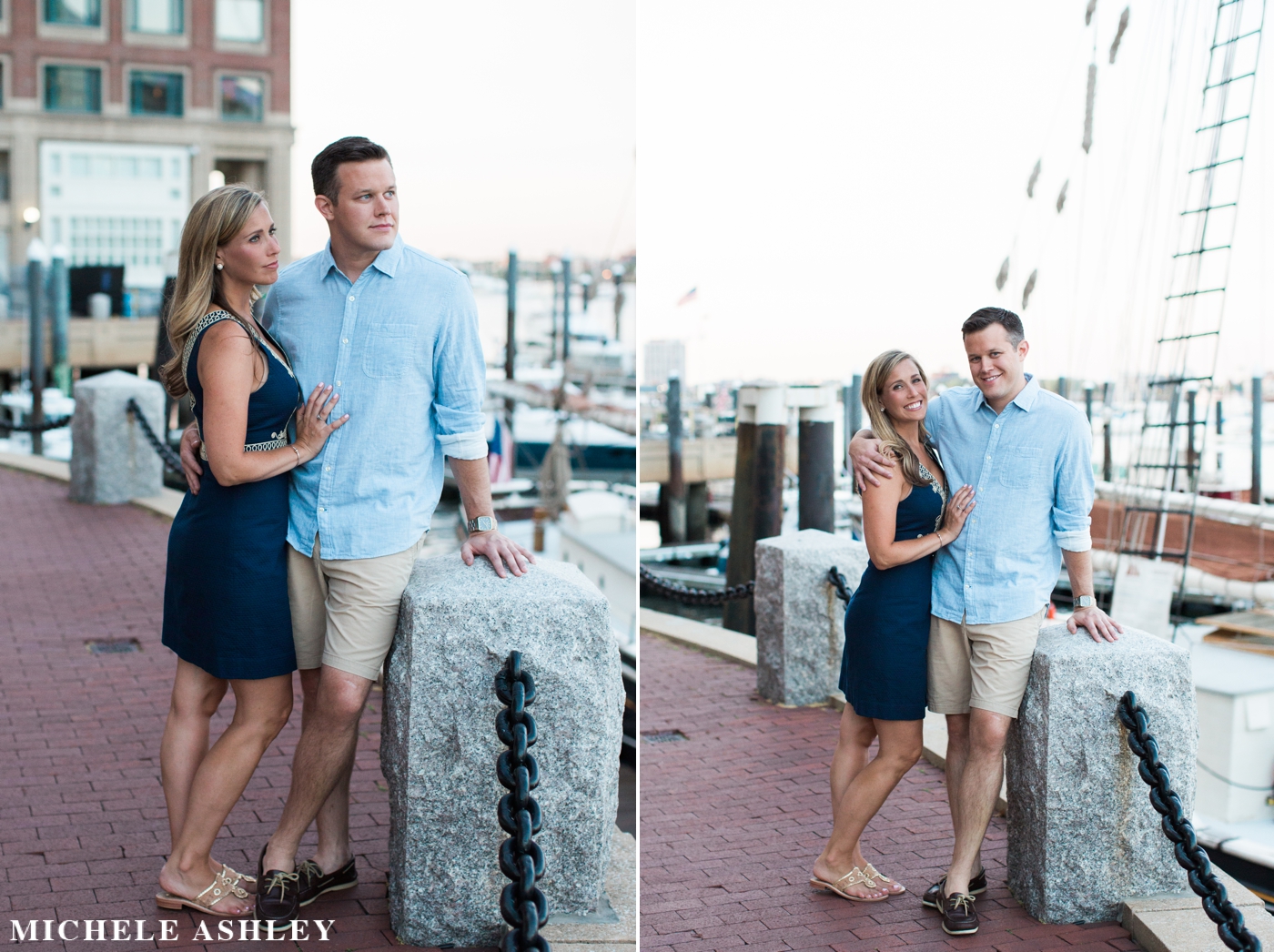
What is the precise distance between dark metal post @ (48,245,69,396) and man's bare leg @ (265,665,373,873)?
22.9 m

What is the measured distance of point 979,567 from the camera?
12.7 ft

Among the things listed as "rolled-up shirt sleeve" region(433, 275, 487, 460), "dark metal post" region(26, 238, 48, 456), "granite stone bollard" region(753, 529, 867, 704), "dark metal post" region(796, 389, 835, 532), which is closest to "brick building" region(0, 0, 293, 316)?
"dark metal post" region(26, 238, 48, 456)

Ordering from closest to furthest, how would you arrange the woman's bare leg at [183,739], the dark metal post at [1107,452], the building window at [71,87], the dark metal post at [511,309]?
the woman's bare leg at [183,739] < the dark metal post at [1107,452] < the dark metal post at [511,309] < the building window at [71,87]

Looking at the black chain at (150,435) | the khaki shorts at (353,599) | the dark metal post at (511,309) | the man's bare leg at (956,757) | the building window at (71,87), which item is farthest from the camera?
the building window at (71,87)

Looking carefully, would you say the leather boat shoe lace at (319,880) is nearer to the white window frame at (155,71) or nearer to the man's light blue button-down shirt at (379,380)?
the man's light blue button-down shirt at (379,380)

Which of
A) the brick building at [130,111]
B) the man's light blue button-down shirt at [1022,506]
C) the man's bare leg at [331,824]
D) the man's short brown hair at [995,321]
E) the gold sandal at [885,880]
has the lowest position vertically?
the gold sandal at [885,880]

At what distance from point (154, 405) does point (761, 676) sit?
7251 mm

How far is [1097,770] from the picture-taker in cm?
381

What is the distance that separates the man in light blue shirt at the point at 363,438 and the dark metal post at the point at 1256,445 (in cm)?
2430

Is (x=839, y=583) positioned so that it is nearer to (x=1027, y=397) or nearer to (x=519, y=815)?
(x=1027, y=397)

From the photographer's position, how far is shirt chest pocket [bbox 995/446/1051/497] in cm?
382

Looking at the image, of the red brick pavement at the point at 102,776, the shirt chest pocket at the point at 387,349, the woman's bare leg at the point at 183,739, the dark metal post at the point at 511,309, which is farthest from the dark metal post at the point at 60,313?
the shirt chest pocket at the point at 387,349

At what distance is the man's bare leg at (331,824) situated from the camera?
3557mm

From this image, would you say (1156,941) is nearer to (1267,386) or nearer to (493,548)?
(493,548)
